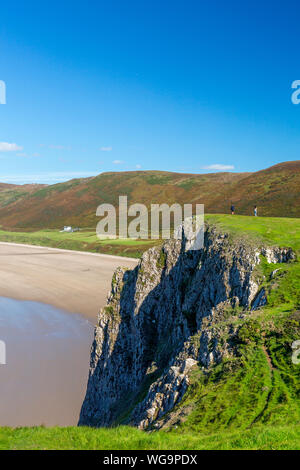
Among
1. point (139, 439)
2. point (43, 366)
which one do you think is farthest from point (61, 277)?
point (139, 439)

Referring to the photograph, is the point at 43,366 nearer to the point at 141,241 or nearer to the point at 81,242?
the point at 141,241

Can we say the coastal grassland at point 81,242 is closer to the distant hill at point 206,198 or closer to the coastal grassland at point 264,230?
the distant hill at point 206,198

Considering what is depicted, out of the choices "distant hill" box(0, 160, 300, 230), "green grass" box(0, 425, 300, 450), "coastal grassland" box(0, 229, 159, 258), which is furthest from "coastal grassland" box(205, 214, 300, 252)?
"distant hill" box(0, 160, 300, 230)

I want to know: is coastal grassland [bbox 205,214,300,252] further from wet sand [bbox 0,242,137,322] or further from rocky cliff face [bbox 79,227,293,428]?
wet sand [bbox 0,242,137,322]

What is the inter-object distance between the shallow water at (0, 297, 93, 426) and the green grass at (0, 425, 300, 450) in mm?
18067

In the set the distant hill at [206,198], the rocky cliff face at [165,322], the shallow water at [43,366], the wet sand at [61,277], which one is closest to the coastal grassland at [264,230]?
the rocky cliff face at [165,322]

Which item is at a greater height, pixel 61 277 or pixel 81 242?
pixel 81 242

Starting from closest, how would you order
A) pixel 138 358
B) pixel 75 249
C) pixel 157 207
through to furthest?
pixel 138 358, pixel 75 249, pixel 157 207

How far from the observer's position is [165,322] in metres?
26.0

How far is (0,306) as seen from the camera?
2288 inches

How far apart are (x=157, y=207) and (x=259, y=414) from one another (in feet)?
517

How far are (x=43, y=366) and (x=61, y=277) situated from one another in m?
44.8

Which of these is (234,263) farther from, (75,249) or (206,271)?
(75,249)

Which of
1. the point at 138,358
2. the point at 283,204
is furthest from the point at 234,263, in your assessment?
the point at 283,204
